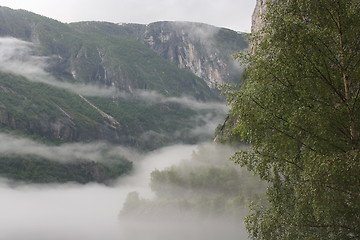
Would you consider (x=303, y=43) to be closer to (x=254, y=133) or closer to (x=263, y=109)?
(x=263, y=109)

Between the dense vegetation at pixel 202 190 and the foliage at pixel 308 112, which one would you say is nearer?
the foliage at pixel 308 112

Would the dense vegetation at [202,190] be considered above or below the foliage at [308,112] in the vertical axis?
above

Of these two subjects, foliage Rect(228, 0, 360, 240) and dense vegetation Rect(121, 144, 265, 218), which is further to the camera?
dense vegetation Rect(121, 144, 265, 218)

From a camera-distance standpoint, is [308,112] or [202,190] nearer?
[308,112]

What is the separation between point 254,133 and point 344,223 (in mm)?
4733

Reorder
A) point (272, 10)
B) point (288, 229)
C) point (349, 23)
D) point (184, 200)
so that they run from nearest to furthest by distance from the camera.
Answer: point (349, 23) < point (288, 229) < point (272, 10) < point (184, 200)

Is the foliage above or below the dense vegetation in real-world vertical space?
below

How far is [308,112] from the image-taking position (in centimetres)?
1411

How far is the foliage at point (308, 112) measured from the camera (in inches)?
545

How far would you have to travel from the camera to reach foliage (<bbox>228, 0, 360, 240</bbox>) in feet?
45.4

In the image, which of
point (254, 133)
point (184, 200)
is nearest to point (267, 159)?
point (254, 133)

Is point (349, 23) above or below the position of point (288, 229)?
above

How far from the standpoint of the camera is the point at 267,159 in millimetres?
16094

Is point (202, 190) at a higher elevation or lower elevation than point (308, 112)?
higher
